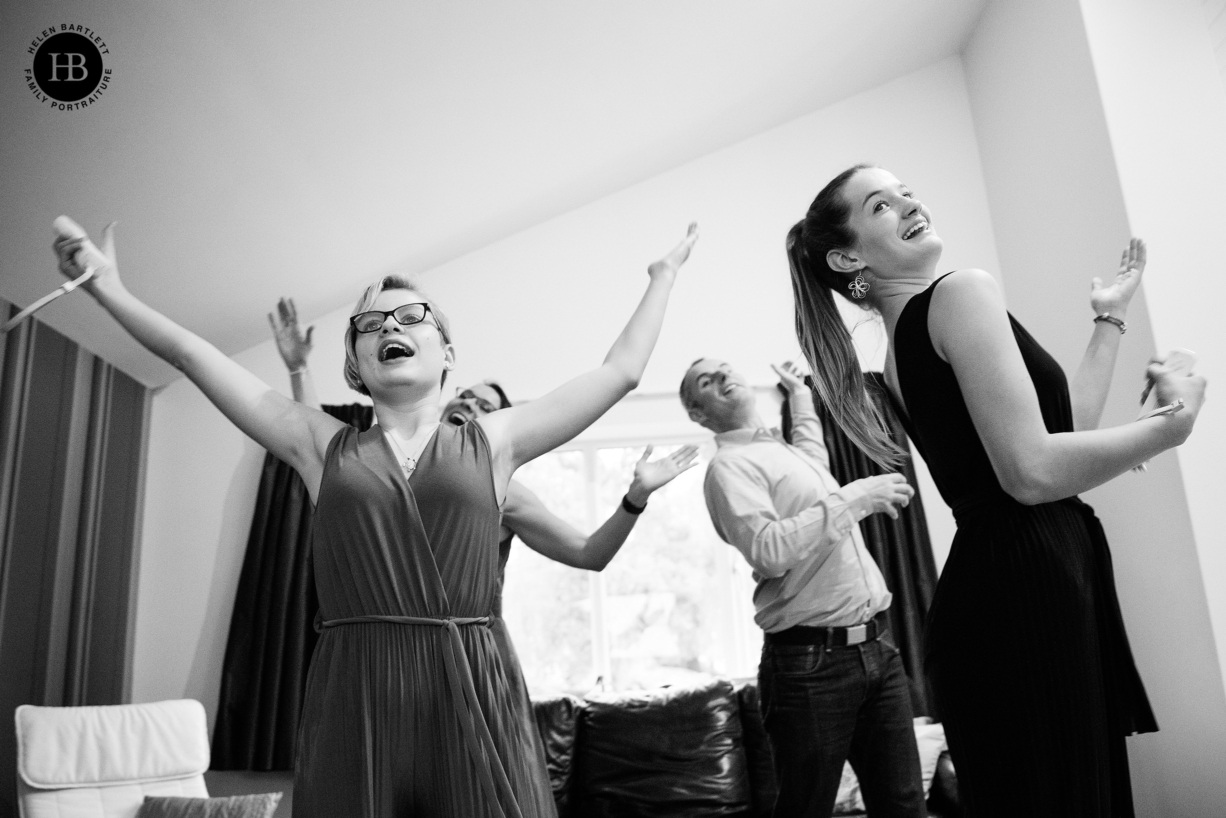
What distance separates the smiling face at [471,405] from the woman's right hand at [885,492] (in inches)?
37.2

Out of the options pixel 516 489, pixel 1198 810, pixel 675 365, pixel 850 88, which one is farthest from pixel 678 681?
pixel 850 88

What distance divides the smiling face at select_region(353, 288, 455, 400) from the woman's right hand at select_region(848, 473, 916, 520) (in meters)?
1.16

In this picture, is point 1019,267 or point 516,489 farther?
point 1019,267

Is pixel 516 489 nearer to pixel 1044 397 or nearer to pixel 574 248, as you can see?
pixel 1044 397

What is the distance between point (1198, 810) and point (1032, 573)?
2.54m

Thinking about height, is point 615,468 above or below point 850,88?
below

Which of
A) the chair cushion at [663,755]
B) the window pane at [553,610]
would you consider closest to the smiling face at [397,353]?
the chair cushion at [663,755]

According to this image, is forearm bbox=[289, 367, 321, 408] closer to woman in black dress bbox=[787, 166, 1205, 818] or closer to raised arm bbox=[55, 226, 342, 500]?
raised arm bbox=[55, 226, 342, 500]

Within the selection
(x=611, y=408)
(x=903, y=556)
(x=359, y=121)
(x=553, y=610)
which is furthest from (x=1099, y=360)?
(x=553, y=610)

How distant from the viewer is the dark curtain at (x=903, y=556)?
12.9 feet

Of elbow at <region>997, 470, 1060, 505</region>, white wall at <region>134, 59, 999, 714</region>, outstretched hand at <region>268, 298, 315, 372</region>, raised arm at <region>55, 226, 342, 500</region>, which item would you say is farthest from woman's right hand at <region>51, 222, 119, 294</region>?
white wall at <region>134, 59, 999, 714</region>

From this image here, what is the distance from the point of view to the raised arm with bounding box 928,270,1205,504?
100cm

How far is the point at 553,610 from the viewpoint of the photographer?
430cm

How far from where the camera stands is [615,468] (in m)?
4.41
